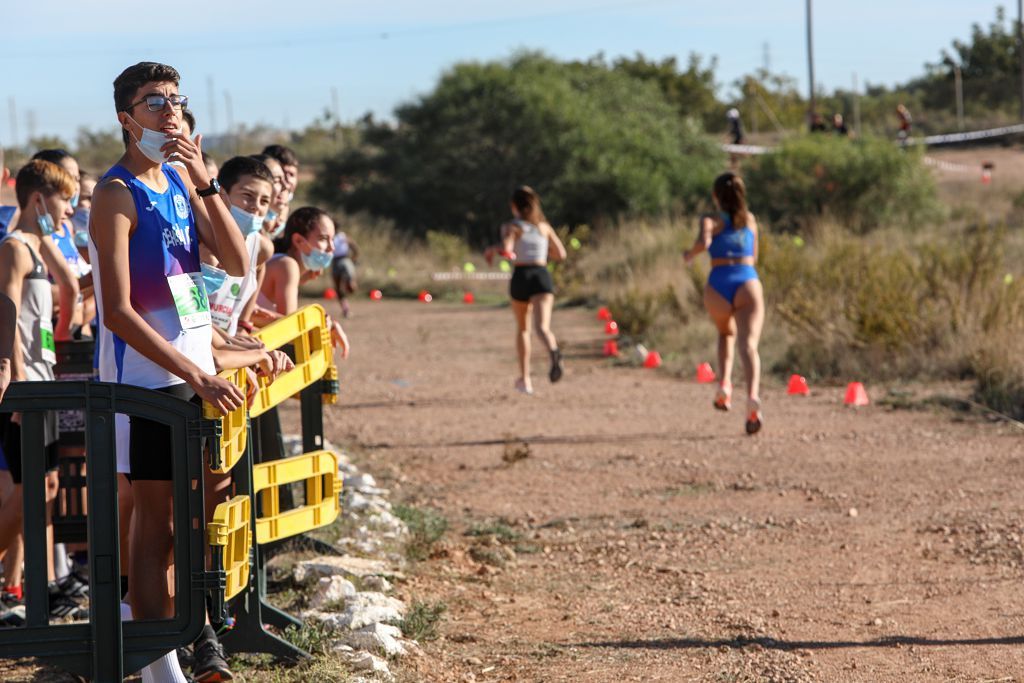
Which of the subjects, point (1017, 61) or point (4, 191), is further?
point (1017, 61)

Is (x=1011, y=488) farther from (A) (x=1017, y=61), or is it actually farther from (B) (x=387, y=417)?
(A) (x=1017, y=61)

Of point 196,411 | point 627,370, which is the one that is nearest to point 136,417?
point 196,411

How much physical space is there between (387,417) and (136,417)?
7.57 m

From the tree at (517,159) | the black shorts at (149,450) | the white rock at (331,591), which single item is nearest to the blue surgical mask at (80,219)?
the white rock at (331,591)

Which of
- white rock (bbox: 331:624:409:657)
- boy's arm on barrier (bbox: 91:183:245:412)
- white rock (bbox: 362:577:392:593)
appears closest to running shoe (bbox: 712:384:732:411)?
A: white rock (bbox: 362:577:392:593)

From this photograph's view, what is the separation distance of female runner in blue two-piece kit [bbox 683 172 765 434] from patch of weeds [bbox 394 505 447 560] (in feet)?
9.22

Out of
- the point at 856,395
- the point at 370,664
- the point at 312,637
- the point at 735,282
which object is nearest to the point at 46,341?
the point at 312,637

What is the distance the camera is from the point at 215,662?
4.34 metres

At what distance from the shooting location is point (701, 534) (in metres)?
7.02

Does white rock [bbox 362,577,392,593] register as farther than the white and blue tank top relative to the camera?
Yes

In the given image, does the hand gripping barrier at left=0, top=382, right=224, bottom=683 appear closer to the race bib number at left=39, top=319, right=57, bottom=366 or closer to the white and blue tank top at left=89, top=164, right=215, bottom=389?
the white and blue tank top at left=89, top=164, right=215, bottom=389

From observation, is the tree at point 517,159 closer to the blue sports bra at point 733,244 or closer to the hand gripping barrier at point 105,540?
the blue sports bra at point 733,244

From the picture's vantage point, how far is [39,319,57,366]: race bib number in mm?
5098

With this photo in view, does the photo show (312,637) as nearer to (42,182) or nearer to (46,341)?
(46,341)
